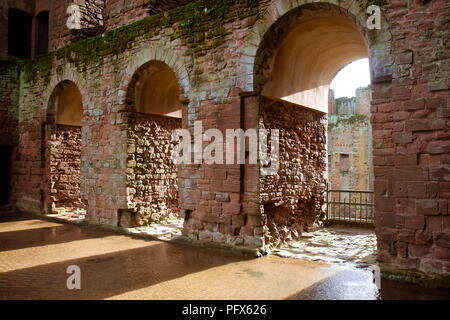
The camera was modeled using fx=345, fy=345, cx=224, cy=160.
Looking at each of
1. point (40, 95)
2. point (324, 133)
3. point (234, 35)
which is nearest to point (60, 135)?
point (40, 95)

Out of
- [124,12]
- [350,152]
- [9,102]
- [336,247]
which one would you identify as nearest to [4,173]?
[9,102]

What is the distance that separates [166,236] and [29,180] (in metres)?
6.59

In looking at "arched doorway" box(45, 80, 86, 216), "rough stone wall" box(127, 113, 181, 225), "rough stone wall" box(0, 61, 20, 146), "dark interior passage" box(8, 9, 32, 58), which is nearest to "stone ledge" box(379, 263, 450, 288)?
"rough stone wall" box(127, 113, 181, 225)

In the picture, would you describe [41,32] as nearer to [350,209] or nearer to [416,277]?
[350,209]

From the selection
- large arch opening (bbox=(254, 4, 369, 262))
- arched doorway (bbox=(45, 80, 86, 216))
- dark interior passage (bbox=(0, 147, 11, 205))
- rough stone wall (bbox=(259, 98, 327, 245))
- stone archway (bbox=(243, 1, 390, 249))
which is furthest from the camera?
dark interior passage (bbox=(0, 147, 11, 205))

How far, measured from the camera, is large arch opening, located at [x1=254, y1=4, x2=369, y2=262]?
244 inches

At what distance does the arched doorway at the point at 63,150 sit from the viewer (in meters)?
10.8

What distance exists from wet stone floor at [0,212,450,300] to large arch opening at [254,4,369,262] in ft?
4.11

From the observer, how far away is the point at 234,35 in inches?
252

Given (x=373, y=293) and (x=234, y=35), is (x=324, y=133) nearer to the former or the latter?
(x=234, y=35)

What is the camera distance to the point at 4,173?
40.8ft

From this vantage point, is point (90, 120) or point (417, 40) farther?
point (90, 120)

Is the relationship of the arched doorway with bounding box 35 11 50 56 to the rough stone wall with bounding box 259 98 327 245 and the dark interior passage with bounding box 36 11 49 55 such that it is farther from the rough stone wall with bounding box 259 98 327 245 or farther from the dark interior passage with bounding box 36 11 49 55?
the rough stone wall with bounding box 259 98 327 245

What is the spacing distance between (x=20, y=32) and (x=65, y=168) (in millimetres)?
7144
